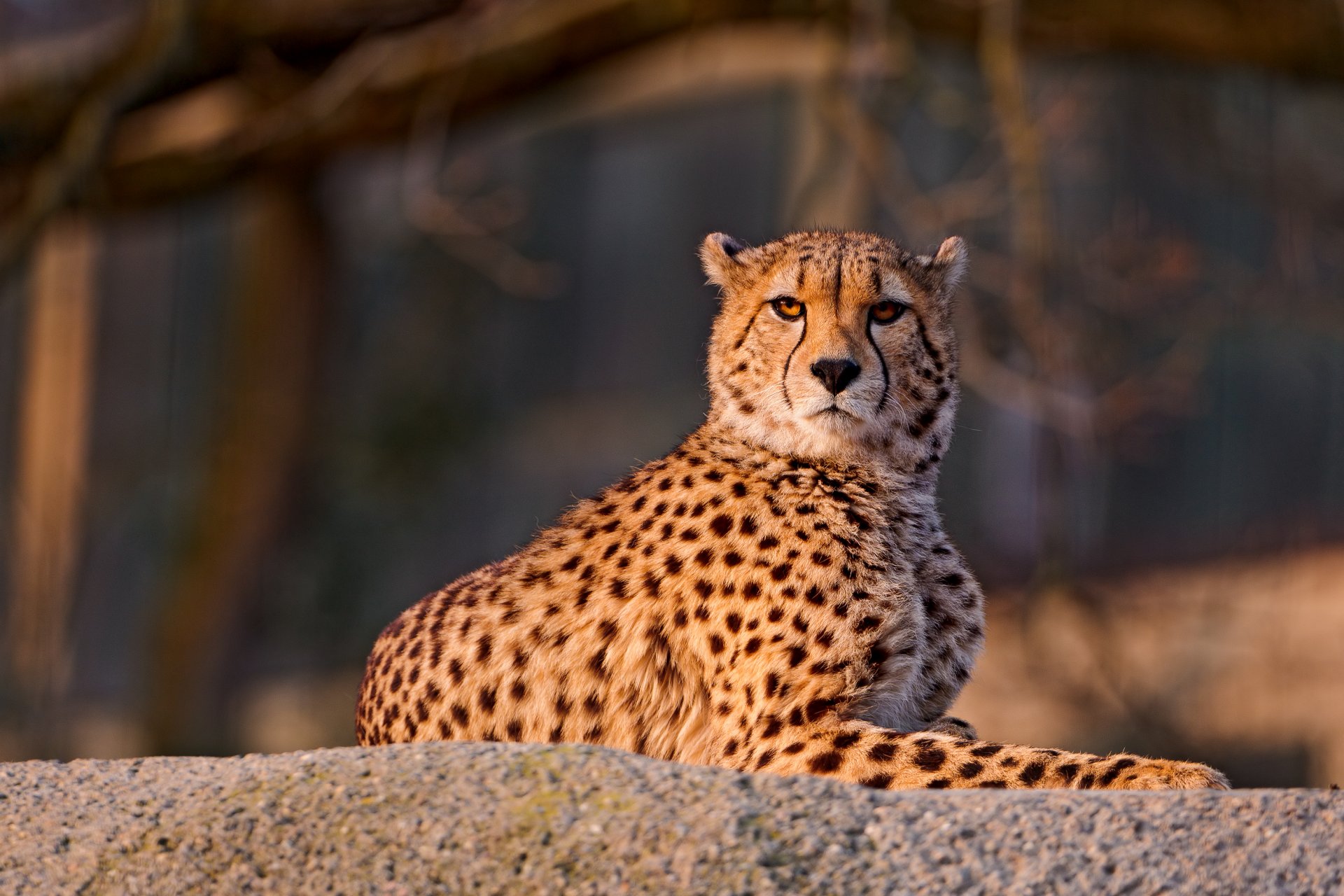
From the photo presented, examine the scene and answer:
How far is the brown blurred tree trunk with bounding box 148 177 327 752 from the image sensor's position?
10609 mm

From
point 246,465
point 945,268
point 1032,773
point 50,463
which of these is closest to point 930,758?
point 1032,773

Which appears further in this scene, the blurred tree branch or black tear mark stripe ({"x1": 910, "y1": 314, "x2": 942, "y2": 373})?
the blurred tree branch

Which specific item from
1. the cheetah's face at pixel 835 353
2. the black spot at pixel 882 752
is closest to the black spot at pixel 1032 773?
the black spot at pixel 882 752

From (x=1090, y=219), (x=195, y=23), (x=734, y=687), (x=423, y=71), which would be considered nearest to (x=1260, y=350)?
(x=1090, y=219)

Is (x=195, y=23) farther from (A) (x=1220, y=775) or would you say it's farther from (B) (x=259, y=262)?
(A) (x=1220, y=775)

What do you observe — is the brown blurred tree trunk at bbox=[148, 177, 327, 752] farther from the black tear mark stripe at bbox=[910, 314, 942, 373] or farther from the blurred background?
the black tear mark stripe at bbox=[910, 314, 942, 373]

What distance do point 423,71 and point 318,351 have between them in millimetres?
2340

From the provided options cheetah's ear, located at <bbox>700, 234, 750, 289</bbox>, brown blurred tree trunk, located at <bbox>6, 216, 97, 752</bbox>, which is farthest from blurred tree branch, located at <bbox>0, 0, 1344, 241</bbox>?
cheetah's ear, located at <bbox>700, 234, 750, 289</bbox>

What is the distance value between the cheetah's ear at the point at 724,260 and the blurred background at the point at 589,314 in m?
3.18

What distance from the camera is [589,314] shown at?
12.9 meters

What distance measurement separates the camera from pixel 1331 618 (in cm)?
987

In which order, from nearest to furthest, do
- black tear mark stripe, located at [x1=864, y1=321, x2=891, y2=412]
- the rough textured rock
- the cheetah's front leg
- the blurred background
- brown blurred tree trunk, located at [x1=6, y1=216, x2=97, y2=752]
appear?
the rough textured rock, the cheetah's front leg, black tear mark stripe, located at [x1=864, y1=321, x2=891, y2=412], the blurred background, brown blurred tree trunk, located at [x1=6, y1=216, x2=97, y2=752]

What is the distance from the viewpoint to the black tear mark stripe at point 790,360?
4301 millimetres

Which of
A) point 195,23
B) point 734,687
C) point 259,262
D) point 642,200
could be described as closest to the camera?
point 734,687
